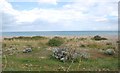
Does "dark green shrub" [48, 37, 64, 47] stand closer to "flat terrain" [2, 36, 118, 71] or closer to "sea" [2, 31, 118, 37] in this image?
"flat terrain" [2, 36, 118, 71]

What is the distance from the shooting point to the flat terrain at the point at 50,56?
681 centimetres

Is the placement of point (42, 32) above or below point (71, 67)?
above

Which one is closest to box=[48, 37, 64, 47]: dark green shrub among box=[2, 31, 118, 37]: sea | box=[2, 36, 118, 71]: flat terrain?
box=[2, 36, 118, 71]: flat terrain

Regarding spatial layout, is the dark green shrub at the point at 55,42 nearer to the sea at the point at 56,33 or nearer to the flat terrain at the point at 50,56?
the flat terrain at the point at 50,56

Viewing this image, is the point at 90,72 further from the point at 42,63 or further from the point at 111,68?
the point at 42,63

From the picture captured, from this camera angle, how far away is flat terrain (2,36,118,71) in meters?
6.81

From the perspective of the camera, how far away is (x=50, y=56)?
7.45 metres

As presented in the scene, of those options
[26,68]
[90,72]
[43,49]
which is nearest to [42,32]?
[43,49]

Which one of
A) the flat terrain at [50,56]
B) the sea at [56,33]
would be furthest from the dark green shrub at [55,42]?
the sea at [56,33]

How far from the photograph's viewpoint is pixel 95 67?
6836 millimetres

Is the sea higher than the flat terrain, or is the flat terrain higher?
the sea

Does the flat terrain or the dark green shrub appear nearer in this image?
the flat terrain

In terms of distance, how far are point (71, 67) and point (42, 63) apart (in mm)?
806

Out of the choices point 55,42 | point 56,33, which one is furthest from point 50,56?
point 56,33
